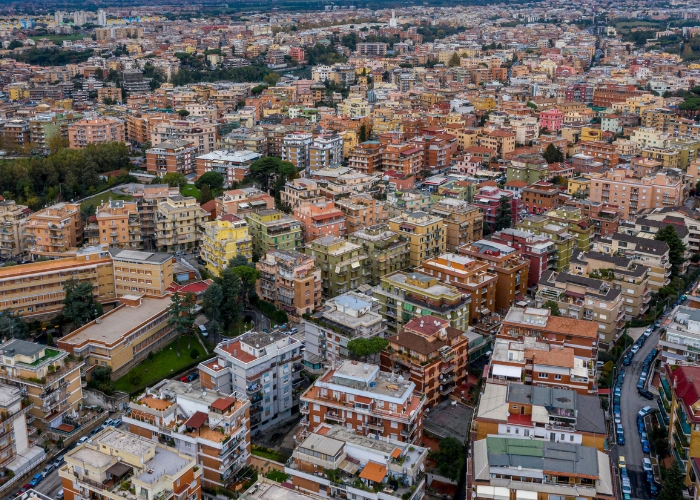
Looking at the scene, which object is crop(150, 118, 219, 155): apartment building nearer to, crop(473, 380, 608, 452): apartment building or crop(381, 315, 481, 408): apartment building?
crop(381, 315, 481, 408): apartment building

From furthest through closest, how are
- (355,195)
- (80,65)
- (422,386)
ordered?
1. (80,65)
2. (355,195)
3. (422,386)

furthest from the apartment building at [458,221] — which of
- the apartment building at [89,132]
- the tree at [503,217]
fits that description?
the apartment building at [89,132]

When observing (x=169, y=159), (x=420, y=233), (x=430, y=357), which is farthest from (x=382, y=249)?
(x=169, y=159)

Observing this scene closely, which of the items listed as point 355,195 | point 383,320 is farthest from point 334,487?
point 355,195

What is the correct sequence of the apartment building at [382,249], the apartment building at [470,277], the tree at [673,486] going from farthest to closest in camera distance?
the apartment building at [382,249] < the apartment building at [470,277] < the tree at [673,486]

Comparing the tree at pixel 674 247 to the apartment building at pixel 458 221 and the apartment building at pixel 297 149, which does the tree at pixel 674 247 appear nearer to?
the apartment building at pixel 458 221

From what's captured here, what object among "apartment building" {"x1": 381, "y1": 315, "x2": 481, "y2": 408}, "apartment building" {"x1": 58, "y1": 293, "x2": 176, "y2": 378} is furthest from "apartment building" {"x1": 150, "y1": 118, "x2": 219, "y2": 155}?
"apartment building" {"x1": 381, "y1": 315, "x2": 481, "y2": 408}

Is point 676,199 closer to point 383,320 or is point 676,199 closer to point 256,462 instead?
point 383,320
